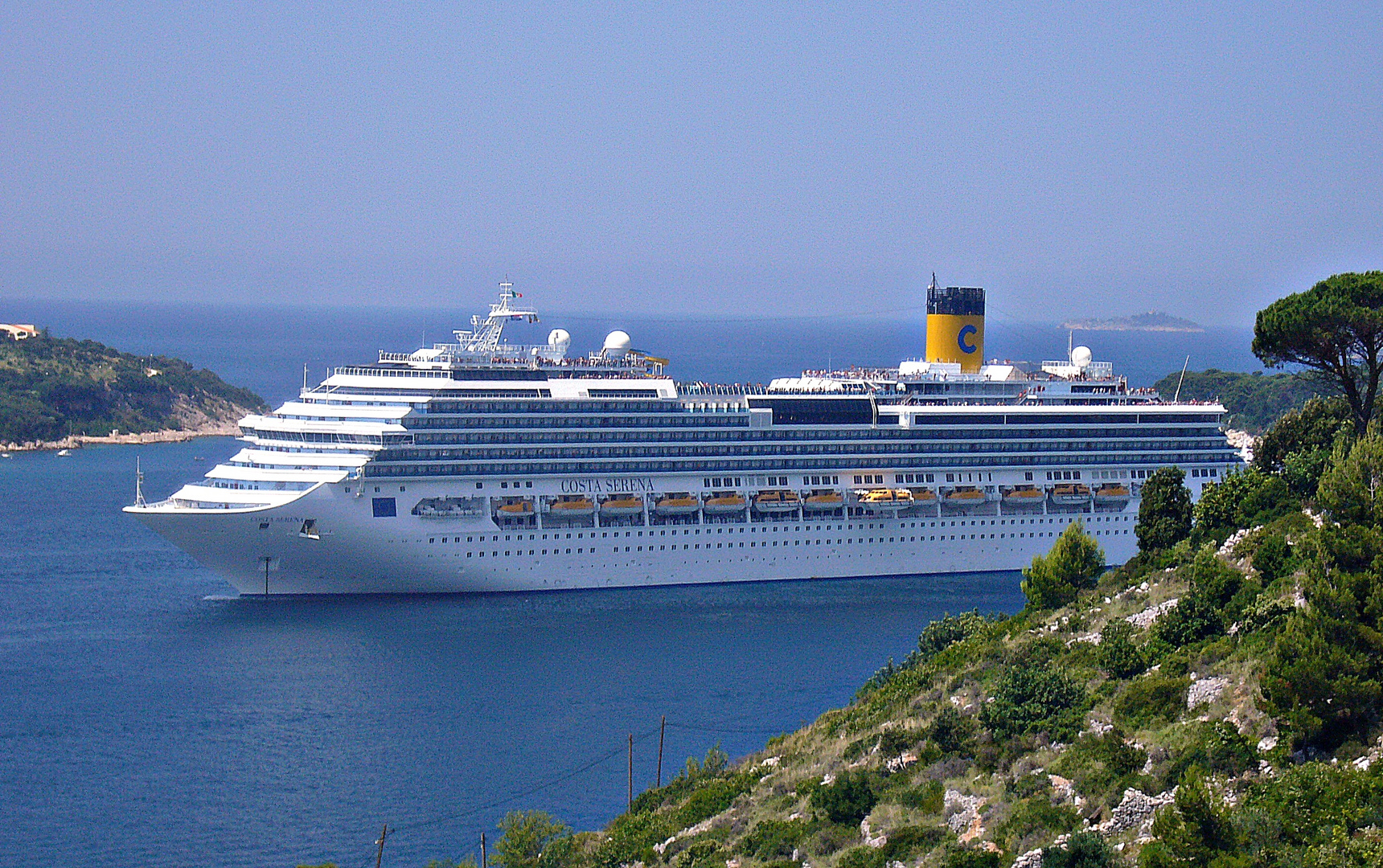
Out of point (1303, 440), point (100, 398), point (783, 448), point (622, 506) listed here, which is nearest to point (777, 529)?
point (783, 448)

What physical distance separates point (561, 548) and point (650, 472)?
3.58 meters

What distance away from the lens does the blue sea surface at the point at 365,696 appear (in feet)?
87.8

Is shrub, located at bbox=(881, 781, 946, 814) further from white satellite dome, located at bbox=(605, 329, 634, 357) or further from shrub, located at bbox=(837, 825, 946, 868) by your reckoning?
white satellite dome, located at bbox=(605, 329, 634, 357)

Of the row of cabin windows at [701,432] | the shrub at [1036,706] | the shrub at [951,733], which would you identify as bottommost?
the shrub at [951,733]

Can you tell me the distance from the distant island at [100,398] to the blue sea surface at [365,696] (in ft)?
138

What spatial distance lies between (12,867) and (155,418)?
242 feet

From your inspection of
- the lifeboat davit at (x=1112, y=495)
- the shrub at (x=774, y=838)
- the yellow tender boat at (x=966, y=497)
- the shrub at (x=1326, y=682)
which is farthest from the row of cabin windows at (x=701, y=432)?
the shrub at (x=1326, y=682)

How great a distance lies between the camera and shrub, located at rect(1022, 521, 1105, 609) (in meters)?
30.9

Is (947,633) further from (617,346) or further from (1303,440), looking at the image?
(617,346)

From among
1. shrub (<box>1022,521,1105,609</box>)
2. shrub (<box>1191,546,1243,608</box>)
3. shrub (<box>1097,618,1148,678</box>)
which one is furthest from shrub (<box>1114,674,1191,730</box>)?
shrub (<box>1022,521,1105,609</box>)

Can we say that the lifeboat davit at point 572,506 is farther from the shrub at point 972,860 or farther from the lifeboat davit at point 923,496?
the shrub at point 972,860

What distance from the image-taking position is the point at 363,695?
3347 cm

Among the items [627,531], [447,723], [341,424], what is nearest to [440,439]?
[341,424]

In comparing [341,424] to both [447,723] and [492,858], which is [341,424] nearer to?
[447,723]
